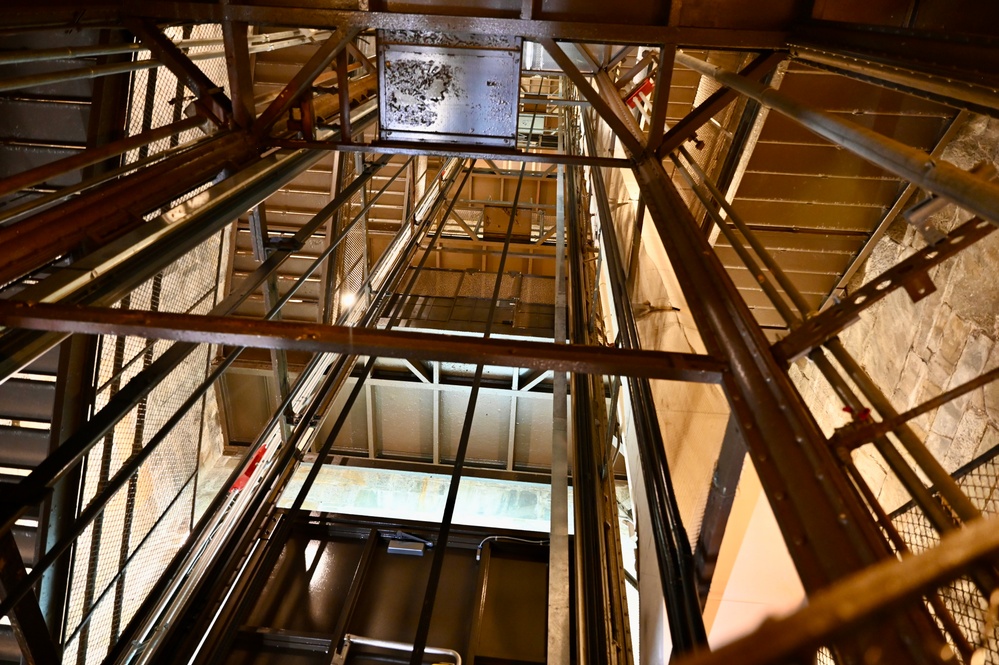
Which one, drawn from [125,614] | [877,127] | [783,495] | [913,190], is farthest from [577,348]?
[125,614]

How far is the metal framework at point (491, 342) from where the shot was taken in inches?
58.6

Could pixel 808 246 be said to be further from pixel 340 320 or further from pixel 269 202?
pixel 269 202

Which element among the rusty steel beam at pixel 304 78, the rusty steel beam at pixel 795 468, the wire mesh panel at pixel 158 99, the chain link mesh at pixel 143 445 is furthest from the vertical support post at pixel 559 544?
the wire mesh panel at pixel 158 99

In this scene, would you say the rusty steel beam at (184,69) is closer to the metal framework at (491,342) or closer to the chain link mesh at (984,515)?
the metal framework at (491,342)

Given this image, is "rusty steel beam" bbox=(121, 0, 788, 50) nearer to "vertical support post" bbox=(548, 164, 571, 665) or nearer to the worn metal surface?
the worn metal surface

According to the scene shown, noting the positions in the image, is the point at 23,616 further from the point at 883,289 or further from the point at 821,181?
the point at 821,181

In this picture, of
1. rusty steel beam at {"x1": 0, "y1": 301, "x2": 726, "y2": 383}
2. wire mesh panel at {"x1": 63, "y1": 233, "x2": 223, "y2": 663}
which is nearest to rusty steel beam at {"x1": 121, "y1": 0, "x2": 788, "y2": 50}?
wire mesh panel at {"x1": 63, "y1": 233, "x2": 223, "y2": 663}

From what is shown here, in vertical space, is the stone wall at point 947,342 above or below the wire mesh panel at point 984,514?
above

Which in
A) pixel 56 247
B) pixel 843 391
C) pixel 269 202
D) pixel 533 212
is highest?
pixel 533 212

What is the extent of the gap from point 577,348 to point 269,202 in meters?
11.7

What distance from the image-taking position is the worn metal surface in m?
4.08

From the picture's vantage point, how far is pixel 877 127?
20.6ft

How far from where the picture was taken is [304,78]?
3.96 m

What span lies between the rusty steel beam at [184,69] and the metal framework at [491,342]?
0.02m
